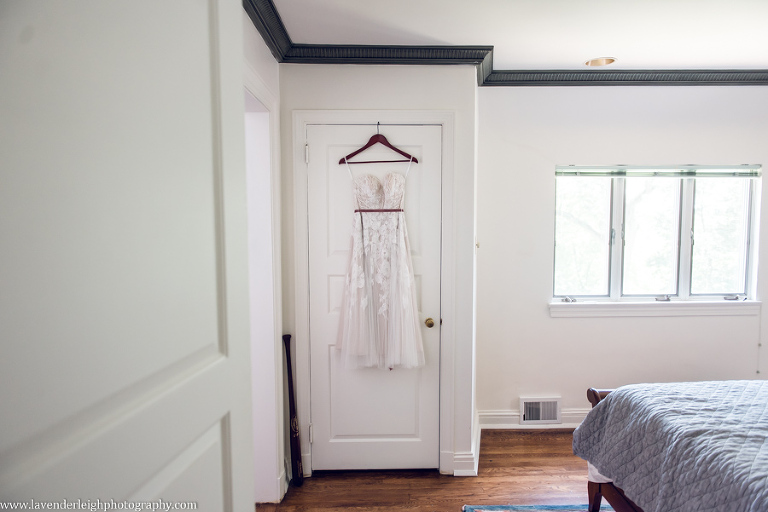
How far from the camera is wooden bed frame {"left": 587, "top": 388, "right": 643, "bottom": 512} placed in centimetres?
184

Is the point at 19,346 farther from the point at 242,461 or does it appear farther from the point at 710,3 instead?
the point at 710,3

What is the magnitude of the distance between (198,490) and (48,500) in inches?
12.9

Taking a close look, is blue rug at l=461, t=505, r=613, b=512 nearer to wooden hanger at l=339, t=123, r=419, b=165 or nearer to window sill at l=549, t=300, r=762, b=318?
window sill at l=549, t=300, r=762, b=318

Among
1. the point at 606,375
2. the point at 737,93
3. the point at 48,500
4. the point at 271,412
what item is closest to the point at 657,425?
the point at 606,375

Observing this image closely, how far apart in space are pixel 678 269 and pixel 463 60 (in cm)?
222

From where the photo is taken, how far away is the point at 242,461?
913 mm

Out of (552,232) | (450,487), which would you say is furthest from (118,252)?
(552,232)

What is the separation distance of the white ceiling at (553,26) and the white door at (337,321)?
48cm

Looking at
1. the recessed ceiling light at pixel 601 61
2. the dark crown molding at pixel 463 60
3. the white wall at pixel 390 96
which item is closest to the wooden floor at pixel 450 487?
the white wall at pixel 390 96

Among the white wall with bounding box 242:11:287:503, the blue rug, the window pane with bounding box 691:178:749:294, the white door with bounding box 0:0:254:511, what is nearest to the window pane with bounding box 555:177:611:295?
the window pane with bounding box 691:178:749:294

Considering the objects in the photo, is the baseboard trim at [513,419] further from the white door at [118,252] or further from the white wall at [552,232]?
the white door at [118,252]

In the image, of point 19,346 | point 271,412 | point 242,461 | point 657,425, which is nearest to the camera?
point 19,346

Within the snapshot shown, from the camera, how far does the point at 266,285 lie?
7.39ft

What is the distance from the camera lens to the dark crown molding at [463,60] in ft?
6.73
